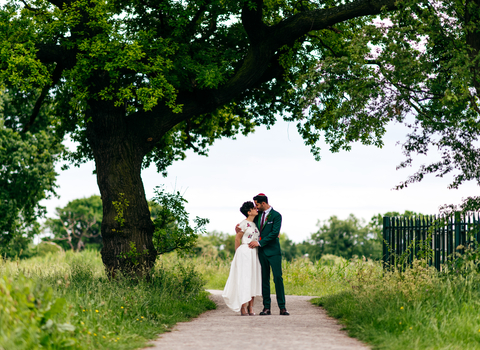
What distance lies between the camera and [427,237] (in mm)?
12812

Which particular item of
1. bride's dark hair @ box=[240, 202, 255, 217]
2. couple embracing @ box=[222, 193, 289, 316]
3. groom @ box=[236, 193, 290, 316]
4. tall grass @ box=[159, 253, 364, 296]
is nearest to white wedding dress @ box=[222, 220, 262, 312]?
couple embracing @ box=[222, 193, 289, 316]

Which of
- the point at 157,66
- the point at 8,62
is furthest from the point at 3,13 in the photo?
the point at 157,66

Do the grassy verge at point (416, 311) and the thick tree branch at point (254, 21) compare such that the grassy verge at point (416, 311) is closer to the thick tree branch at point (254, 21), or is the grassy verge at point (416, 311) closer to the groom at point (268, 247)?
the groom at point (268, 247)

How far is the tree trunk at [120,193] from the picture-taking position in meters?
12.4

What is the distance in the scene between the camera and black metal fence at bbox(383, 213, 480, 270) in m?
12.2

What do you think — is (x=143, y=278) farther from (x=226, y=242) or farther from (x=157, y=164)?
(x=226, y=242)

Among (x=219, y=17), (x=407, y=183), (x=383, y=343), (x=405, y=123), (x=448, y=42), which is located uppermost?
(x=219, y=17)

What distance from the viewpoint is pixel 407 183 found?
11.4 metres

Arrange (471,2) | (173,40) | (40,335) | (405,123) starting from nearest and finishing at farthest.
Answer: (40,335), (471,2), (405,123), (173,40)

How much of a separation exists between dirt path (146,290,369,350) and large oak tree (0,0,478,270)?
388 centimetres

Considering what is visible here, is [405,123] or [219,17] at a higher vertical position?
[219,17]

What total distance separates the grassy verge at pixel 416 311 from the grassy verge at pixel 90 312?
3238 millimetres

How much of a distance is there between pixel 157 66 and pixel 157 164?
258 inches

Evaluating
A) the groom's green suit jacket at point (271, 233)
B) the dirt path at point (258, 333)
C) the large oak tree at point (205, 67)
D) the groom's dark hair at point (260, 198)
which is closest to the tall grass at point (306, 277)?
the large oak tree at point (205, 67)
